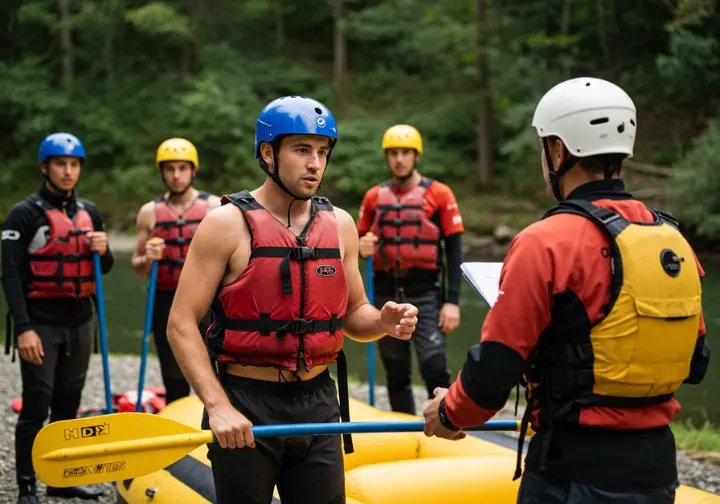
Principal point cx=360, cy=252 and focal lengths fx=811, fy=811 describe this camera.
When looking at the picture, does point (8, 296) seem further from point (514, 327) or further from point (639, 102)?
point (639, 102)

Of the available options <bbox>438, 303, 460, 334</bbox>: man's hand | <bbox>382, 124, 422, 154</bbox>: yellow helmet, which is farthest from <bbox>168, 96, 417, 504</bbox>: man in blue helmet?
<bbox>382, 124, 422, 154</bbox>: yellow helmet

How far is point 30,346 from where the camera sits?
4398mm

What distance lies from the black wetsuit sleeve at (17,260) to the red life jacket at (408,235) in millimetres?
2396

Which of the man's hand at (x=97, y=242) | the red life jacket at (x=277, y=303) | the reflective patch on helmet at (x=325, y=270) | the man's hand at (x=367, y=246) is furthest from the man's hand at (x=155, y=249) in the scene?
the reflective patch on helmet at (x=325, y=270)

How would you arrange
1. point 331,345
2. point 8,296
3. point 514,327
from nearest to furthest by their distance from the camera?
1. point 514,327
2. point 331,345
3. point 8,296

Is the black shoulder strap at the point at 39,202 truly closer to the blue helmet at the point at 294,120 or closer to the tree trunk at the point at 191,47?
the blue helmet at the point at 294,120

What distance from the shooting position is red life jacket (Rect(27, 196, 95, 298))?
471cm

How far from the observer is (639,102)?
74.7 ft

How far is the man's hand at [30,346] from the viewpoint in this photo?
4402 mm

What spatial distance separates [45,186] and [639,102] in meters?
20.7

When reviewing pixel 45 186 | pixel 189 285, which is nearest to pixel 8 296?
pixel 45 186

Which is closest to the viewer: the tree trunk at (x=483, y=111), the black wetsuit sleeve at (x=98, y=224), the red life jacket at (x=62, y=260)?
the red life jacket at (x=62, y=260)

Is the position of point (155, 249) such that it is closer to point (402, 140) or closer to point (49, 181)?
point (49, 181)

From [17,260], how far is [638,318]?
3658 millimetres
